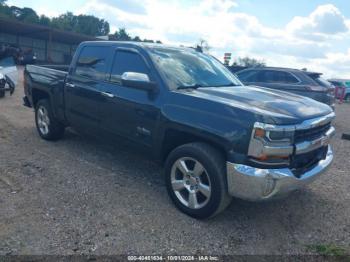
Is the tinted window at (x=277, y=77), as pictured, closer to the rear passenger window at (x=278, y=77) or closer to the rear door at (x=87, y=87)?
the rear passenger window at (x=278, y=77)

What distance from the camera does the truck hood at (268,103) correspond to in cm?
338

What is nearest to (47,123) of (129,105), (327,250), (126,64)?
(126,64)

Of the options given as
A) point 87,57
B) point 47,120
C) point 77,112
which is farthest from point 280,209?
point 47,120

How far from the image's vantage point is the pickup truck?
3.34 m

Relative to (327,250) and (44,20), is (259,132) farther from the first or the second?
(44,20)

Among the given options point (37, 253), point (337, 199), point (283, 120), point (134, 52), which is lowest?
point (37, 253)

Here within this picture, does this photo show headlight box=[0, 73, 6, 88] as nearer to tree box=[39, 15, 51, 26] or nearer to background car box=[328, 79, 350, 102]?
background car box=[328, 79, 350, 102]

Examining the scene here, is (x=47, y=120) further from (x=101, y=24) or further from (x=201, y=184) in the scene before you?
(x=101, y=24)

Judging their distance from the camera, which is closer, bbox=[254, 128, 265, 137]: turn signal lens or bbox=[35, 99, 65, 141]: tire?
bbox=[254, 128, 265, 137]: turn signal lens

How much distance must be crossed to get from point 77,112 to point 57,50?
37.9m

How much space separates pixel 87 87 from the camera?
5156 millimetres

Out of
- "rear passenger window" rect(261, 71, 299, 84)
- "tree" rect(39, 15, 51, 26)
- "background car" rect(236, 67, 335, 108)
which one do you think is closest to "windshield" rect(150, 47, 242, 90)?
"background car" rect(236, 67, 335, 108)

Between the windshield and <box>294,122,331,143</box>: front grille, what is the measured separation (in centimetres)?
143

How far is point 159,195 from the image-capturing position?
4.41 meters
